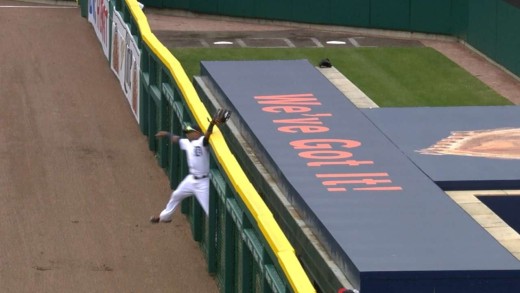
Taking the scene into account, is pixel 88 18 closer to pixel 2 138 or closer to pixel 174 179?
pixel 2 138

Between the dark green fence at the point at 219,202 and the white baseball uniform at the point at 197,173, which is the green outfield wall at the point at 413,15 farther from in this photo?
the white baseball uniform at the point at 197,173

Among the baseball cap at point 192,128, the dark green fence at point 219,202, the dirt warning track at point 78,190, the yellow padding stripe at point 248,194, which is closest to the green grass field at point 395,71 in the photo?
the dirt warning track at point 78,190

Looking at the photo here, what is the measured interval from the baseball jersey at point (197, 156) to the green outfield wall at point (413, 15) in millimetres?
11597

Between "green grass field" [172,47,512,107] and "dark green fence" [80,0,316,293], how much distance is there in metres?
5.22

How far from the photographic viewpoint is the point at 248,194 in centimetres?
1298

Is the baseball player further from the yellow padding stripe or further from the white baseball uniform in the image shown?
the yellow padding stripe

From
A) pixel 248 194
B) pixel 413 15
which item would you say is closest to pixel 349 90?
pixel 248 194

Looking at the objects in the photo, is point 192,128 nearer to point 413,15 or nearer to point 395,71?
point 395,71

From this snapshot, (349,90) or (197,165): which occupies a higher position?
(349,90)

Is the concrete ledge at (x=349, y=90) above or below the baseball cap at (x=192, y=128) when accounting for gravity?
below

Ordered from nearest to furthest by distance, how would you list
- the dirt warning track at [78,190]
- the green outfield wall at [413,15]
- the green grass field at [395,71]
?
the dirt warning track at [78,190], the green grass field at [395,71], the green outfield wall at [413,15]

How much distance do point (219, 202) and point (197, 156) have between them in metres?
0.75

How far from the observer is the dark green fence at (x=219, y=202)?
12.0 meters

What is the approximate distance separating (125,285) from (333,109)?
13.8 ft
